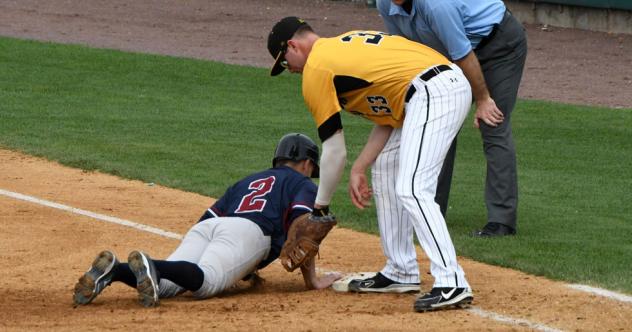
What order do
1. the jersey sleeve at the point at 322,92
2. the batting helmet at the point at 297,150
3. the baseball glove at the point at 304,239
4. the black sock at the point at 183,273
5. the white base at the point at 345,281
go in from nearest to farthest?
the jersey sleeve at the point at 322,92, the black sock at the point at 183,273, the baseball glove at the point at 304,239, the white base at the point at 345,281, the batting helmet at the point at 297,150

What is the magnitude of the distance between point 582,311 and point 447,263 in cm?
73

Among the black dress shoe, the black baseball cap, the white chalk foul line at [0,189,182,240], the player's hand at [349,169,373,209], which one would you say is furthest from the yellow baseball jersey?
the white chalk foul line at [0,189,182,240]

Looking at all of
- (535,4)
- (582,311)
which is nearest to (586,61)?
(535,4)

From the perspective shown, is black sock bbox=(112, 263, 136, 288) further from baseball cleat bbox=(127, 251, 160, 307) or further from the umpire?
the umpire

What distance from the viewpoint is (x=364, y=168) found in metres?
6.23

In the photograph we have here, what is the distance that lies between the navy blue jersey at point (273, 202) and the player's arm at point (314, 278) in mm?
187

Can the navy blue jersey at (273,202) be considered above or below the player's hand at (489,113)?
below

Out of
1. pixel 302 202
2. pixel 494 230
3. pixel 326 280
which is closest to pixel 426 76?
pixel 302 202

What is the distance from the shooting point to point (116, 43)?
61.9 ft

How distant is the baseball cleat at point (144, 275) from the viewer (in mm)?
5930

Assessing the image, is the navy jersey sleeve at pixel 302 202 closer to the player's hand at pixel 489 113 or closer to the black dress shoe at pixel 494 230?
the player's hand at pixel 489 113

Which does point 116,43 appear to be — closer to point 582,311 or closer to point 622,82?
point 622,82

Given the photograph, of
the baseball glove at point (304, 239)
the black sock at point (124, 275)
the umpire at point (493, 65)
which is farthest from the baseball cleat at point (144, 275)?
the umpire at point (493, 65)

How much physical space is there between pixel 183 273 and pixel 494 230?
2.66 m
